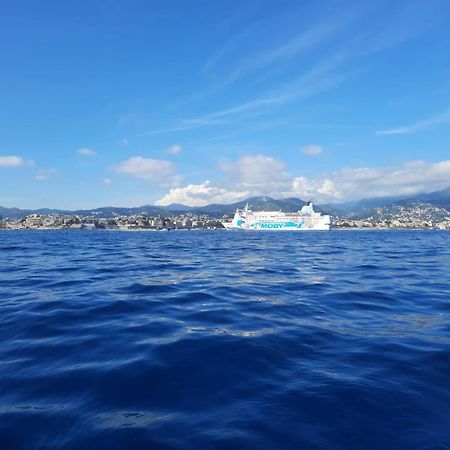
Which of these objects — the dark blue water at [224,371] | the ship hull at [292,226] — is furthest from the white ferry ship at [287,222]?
the dark blue water at [224,371]

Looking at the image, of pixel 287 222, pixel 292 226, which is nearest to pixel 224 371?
pixel 287 222

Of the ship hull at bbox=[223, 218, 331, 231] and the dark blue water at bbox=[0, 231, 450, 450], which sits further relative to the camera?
the ship hull at bbox=[223, 218, 331, 231]

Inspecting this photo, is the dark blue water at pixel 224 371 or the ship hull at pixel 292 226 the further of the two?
the ship hull at pixel 292 226

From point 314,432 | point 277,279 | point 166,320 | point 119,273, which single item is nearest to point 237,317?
point 166,320

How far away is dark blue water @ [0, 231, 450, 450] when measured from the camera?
12.1 feet

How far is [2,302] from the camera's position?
33.3ft

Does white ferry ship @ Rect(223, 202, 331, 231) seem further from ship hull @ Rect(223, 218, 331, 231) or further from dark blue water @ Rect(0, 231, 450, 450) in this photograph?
dark blue water @ Rect(0, 231, 450, 450)

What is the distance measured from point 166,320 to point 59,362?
114 inches

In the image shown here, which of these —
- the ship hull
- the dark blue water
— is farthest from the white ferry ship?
the dark blue water

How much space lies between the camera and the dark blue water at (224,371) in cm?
369

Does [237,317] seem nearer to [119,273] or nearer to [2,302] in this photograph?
[2,302]

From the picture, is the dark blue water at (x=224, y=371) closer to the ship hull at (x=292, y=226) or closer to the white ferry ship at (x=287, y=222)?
the ship hull at (x=292, y=226)

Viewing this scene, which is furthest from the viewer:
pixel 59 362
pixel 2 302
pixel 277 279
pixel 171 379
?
pixel 277 279

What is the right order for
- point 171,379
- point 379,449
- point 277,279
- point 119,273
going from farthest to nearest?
point 119,273 → point 277,279 → point 171,379 → point 379,449
